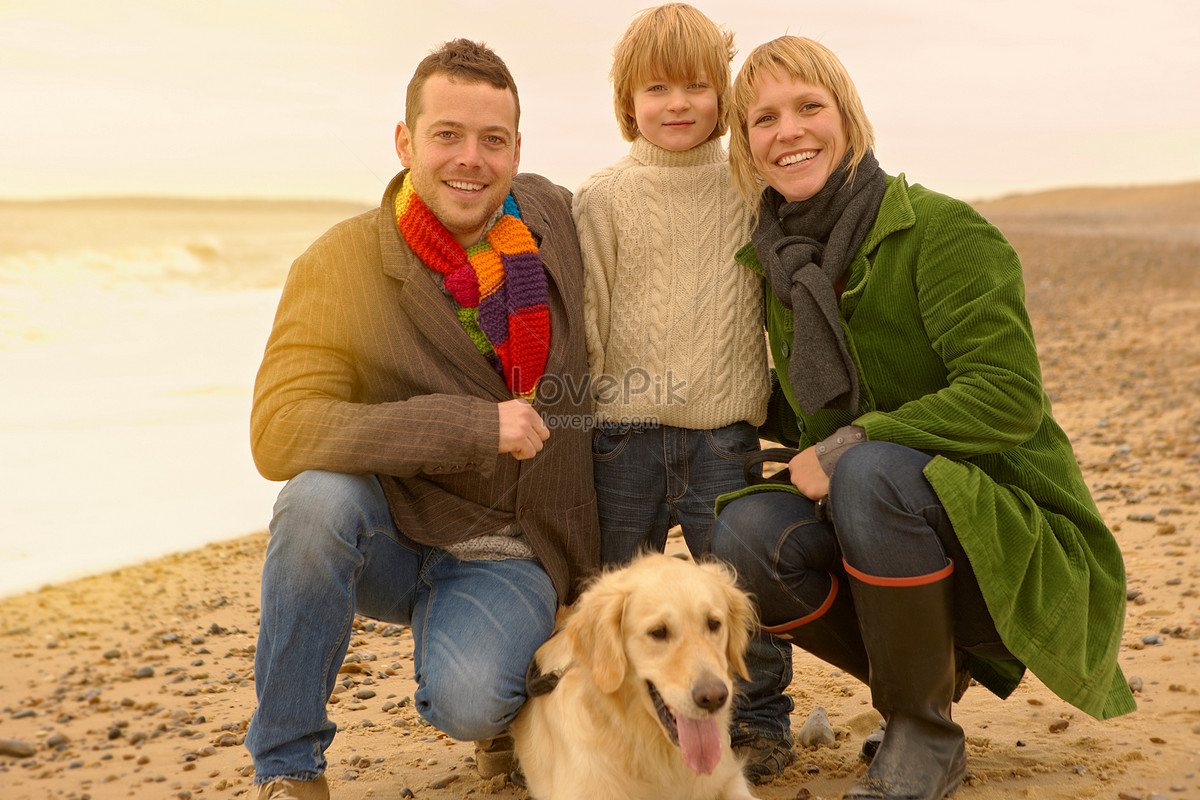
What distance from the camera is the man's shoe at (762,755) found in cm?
338

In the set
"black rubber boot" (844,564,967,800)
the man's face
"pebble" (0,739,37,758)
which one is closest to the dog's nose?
"black rubber boot" (844,564,967,800)

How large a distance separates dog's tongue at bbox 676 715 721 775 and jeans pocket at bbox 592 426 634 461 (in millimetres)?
1179

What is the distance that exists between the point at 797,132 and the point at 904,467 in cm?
125

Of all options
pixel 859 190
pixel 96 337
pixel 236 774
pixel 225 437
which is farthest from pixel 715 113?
pixel 96 337

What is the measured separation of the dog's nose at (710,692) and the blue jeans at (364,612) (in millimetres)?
813

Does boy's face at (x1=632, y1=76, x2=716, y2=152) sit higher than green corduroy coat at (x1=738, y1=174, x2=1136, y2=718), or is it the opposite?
boy's face at (x1=632, y1=76, x2=716, y2=152)

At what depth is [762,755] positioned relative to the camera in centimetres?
344

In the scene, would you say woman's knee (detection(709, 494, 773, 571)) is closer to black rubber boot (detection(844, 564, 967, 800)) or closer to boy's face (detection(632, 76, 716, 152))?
black rubber boot (detection(844, 564, 967, 800))

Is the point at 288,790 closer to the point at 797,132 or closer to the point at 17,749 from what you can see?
the point at 17,749

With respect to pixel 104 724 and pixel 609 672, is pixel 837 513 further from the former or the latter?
pixel 104 724

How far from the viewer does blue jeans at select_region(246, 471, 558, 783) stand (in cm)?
306

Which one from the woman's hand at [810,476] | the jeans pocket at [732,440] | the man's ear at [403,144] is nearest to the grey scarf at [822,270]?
the woman's hand at [810,476]

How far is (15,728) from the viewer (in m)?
4.74

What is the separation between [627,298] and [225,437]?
31.1 feet
